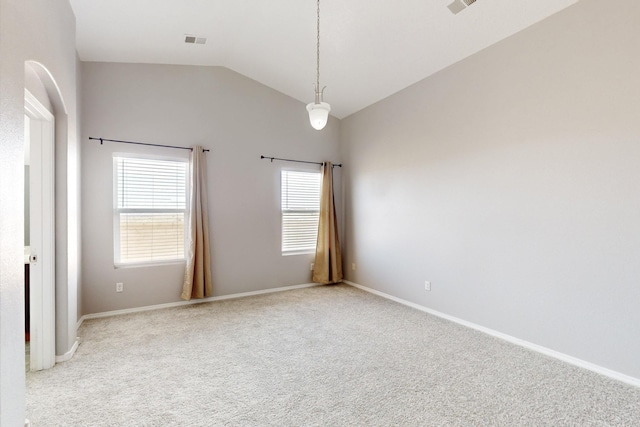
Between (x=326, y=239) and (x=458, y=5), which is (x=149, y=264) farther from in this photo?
(x=458, y=5)

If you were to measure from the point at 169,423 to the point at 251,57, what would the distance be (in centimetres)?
420

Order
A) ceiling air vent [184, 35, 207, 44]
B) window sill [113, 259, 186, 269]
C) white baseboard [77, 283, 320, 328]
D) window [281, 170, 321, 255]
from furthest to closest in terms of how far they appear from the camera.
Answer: window [281, 170, 321, 255], window sill [113, 259, 186, 269], white baseboard [77, 283, 320, 328], ceiling air vent [184, 35, 207, 44]

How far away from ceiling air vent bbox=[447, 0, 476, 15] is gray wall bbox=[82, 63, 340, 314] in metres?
2.87

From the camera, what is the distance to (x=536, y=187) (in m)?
2.98

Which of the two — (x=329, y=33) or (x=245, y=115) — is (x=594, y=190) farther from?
(x=245, y=115)

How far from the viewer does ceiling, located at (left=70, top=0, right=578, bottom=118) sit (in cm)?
301

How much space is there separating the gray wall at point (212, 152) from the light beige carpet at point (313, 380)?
29.9 inches

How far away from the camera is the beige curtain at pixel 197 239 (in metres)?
4.29

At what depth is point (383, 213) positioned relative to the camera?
15.8 ft

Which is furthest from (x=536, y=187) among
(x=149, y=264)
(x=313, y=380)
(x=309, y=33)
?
(x=149, y=264)

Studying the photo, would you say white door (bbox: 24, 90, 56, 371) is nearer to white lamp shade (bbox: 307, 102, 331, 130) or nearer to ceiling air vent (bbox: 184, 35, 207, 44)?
ceiling air vent (bbox: 184, 35, 207, 44)

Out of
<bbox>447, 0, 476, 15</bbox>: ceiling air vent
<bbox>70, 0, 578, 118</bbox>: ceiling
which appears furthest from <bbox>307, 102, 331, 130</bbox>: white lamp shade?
<bbox>447, 0, 476, 15</bbox>: ceiling air vent

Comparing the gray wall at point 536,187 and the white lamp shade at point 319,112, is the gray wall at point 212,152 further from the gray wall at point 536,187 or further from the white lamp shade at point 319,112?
the white lamp shade at point 319,112

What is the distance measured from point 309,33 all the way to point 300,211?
2769 mm
